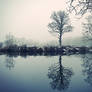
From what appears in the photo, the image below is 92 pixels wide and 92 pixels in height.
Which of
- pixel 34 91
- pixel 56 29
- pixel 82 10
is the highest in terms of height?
pixel 56 29

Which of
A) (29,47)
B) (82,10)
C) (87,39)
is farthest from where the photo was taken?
(87,39)

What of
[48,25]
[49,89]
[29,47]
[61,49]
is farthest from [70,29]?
[49,89]

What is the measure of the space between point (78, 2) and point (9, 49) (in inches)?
853

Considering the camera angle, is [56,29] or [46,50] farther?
[56,29]

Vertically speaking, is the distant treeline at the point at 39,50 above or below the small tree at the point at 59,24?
below

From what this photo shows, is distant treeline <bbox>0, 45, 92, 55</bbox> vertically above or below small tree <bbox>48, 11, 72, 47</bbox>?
below

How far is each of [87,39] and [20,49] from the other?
1373cm

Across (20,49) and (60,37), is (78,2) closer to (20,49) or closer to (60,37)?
(20,49)

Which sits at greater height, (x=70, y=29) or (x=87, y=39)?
(x=70, y=29)

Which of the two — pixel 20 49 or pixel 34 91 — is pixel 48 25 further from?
pixel 34 91

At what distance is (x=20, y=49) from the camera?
2300cm

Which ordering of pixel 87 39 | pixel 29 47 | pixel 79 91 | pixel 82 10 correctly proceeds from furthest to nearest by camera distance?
pixel 87 39, pixel 29 47, pixel 79 91, pixel 82 10

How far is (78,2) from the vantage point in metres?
3.48

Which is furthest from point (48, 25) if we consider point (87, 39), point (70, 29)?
point (87, 39)
